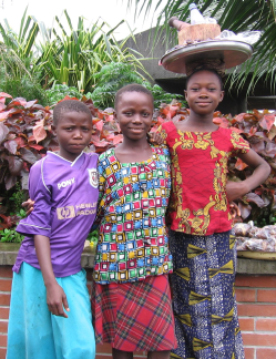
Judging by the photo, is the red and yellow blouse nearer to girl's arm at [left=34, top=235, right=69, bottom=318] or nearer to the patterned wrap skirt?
the patterned wrap skirt

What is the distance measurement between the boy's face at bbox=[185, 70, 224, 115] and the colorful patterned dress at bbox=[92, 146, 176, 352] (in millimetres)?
417

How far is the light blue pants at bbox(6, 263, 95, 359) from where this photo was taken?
1803 millimetres

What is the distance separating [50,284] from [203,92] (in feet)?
3.98

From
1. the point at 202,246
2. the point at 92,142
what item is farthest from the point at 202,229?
the point at 92,142

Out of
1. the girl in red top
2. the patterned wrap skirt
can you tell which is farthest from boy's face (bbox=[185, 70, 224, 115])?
the patterned wrap skirt

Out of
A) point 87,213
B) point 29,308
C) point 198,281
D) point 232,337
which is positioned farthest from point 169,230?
point 29,308

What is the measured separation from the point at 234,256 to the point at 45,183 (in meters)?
1.10

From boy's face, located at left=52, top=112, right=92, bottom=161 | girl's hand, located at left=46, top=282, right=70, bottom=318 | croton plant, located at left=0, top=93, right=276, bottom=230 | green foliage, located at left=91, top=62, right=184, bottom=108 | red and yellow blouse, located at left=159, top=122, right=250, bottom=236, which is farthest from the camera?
green foliage, located at left=91, top=62, right=184, bottom=108

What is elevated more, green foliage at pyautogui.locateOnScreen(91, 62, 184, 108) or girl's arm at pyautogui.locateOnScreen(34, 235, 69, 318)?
green foliage at pyautogui.locateOnScreen(91, 62, 184, 108)

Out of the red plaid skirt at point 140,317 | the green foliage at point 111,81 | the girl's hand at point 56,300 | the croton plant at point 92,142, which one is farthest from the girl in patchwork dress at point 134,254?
the green foliage at point 111,81

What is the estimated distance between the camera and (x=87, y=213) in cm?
191

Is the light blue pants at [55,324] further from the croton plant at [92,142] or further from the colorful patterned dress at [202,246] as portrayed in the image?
the croton plant at [92,142]

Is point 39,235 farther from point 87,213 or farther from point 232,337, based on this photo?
point 232,337

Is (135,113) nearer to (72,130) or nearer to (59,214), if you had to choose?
(72,130)
